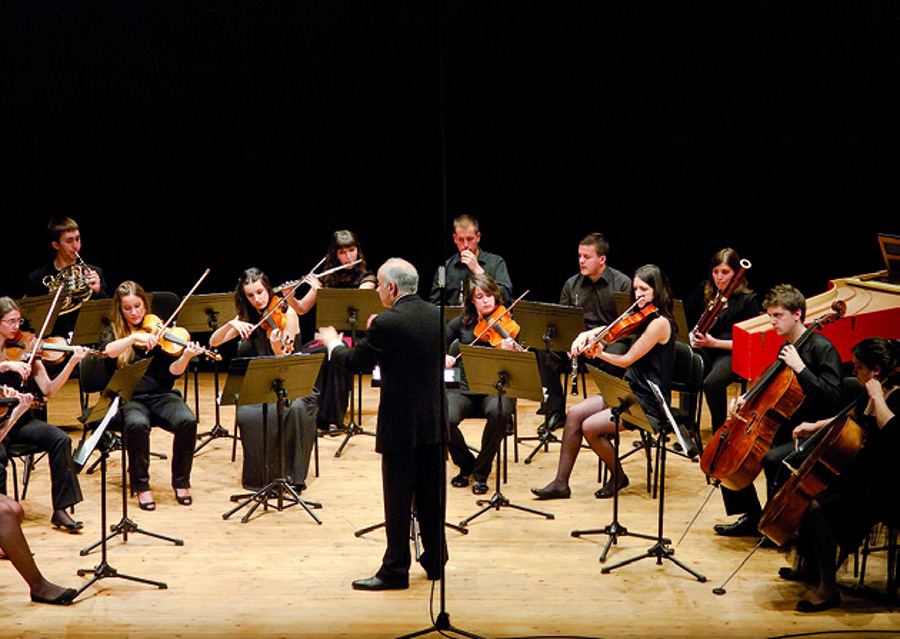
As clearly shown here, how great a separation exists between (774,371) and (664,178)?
3.91 metres

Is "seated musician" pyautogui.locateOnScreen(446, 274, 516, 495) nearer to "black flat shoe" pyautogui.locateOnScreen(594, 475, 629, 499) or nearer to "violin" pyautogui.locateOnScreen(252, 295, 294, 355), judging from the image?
"black flat shoe" pyautogui.locateOnScreen(594, 475, 629, 499)

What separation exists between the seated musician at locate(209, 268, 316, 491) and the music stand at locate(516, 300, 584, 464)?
140 centimetres

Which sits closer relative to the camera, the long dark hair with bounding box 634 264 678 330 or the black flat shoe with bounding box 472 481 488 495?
the long dark hair with bounding box 634 264 678 330

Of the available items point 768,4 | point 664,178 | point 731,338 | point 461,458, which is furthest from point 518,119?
point 461,458

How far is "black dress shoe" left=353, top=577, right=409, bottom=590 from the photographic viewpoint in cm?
450

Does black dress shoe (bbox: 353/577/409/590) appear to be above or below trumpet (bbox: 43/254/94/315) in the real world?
below

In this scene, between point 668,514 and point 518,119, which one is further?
point 518,119

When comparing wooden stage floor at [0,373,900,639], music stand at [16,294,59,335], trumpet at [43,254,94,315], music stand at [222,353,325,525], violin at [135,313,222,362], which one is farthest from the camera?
trumpet at [43,254,94,315]

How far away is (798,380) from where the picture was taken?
463 centimetres

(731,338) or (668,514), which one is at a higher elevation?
(731,338)

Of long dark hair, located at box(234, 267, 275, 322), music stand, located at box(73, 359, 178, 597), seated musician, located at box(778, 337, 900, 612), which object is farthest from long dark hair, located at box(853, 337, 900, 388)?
long dark hair, located at box(234, 267, 275, 322)

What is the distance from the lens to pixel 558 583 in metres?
4.59

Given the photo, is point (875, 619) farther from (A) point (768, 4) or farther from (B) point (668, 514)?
(A) point (768, 4)

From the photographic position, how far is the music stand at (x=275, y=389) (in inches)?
202
